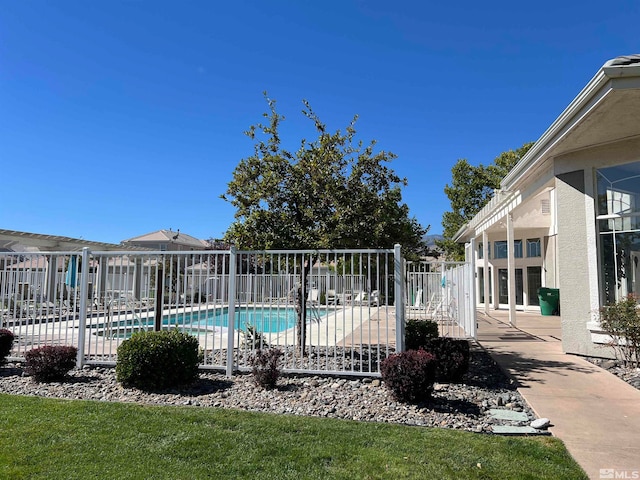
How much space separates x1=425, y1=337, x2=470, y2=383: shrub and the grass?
2349 millimetres

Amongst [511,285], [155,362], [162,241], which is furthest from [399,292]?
[162,241]

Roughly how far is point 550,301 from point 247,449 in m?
19.0

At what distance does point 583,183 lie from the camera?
Answer: 368 inches

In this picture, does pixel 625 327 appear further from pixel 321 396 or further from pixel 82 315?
pixel 82 315

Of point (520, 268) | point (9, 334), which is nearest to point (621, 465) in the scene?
point (9, 334)

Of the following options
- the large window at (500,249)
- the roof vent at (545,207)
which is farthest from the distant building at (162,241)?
the roof vent at (545,207)

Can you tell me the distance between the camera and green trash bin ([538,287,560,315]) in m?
A: 19.1

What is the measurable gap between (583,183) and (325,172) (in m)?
5.96

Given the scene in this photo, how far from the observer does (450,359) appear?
7.10 meters

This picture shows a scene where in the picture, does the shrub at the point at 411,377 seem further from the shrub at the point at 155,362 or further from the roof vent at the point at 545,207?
the roof vent at the point at 545,207

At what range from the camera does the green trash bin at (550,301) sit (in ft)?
62.8

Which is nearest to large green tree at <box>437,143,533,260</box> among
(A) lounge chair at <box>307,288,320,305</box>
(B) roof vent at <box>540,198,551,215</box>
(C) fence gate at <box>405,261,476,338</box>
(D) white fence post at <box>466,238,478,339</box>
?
(B) roof vent at <box>540,198,551,215</box>

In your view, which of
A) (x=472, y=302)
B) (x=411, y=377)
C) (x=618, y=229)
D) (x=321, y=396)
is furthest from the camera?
(x=472, y=302)

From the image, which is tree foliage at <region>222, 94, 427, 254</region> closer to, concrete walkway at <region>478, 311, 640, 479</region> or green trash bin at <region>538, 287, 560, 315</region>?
concrete walkway at <region>478, 311, 640, 479</region>
